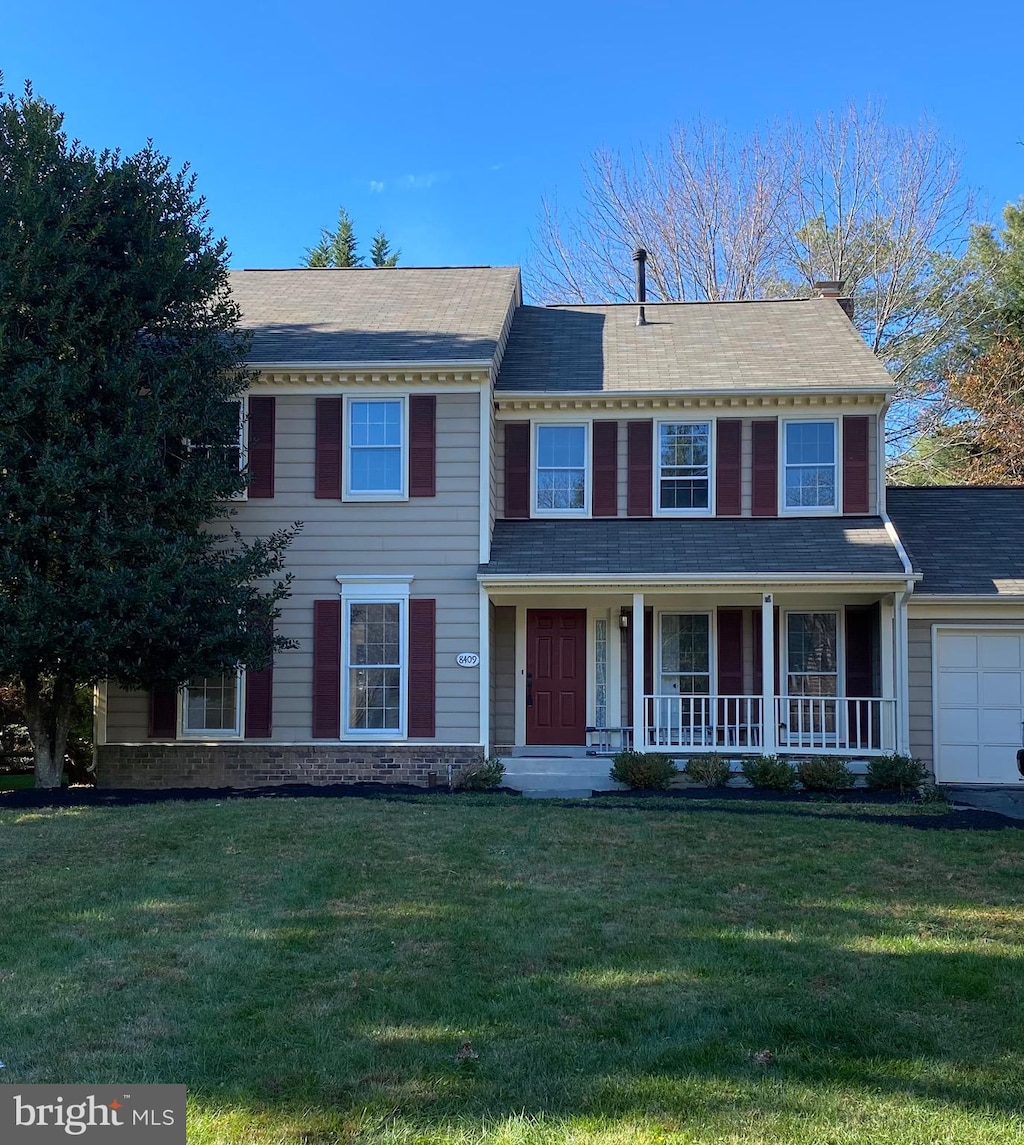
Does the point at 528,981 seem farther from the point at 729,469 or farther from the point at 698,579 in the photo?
the point at 729,469

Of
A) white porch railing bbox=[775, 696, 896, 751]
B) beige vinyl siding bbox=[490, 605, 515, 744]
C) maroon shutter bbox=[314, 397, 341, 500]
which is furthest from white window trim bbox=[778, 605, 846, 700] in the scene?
maroon shutter bbox=[314, 397, 341, 500]

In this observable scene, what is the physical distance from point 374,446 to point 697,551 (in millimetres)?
4493

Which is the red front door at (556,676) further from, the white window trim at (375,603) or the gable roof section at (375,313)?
the gable roof section at (375,313)

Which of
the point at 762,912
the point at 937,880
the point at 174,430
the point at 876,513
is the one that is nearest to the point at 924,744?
the point at 876,513

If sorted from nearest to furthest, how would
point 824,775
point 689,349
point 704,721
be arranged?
point 824,775 < point 704,721 < point 689,349

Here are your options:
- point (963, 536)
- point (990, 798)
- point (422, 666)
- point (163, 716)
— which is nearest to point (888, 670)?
point (990, 798)

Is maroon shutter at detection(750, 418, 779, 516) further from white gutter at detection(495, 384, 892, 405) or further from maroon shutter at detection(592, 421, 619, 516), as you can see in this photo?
maroon shutter at detection(592, 421, 619, 516)

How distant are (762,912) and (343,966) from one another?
9.25 feet

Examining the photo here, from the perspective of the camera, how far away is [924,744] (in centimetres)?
1471

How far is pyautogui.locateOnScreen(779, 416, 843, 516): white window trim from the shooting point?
613 inches

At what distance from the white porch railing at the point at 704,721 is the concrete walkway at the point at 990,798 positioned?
2510 mm

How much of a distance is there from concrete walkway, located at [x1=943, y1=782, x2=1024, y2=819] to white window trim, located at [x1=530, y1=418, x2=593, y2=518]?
6.04 meters

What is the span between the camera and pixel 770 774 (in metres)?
13.7

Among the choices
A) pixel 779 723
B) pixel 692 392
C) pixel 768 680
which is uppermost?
pixel 692 392
